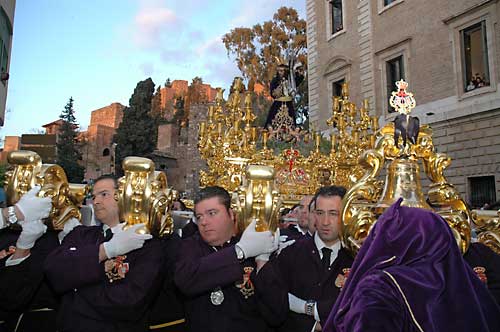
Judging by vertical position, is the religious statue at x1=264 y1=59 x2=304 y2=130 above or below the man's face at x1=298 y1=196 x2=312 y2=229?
above

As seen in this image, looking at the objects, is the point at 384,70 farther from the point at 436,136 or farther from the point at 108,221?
the point at 108,221

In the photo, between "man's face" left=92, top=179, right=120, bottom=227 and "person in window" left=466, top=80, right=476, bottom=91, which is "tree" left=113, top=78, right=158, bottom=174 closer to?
"person in window" left=466, top=80, right=476, bottom=91

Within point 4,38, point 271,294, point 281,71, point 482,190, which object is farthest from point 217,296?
point 4,38

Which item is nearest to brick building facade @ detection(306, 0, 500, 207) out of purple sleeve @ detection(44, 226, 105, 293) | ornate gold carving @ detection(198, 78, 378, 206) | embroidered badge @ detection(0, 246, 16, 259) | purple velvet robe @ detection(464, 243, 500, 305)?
ornate gold carving @ detection(198, 78, 378, 206)

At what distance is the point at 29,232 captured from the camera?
2.84 meters

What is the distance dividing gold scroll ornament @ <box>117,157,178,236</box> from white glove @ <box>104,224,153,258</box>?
0.04m

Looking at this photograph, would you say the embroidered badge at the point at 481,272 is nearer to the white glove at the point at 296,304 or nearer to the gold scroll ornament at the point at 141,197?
the white glove at the point at 296,304

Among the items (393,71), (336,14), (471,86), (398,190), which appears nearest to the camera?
(398,190)

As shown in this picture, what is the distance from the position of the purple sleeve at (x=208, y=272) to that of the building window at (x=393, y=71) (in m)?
15.9

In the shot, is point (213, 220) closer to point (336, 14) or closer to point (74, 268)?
point (74, 268)

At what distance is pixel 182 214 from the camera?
5.58 metres

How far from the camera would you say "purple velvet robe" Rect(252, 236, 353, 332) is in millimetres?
2457

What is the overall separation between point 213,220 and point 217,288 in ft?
1.37

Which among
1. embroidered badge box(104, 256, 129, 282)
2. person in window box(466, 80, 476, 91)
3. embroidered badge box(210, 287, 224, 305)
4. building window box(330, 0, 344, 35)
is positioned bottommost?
embroidered badge box(210, 287, 224, 305)
